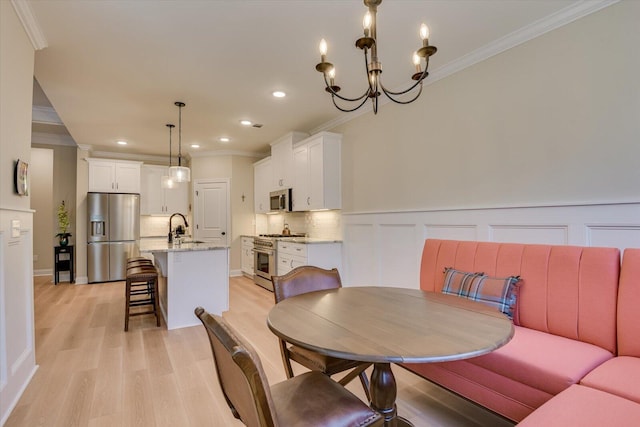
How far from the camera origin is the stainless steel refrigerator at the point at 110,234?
5.87 metres

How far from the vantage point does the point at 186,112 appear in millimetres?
4273

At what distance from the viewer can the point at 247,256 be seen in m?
6.39

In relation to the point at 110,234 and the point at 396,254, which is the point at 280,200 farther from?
the point at 110,234

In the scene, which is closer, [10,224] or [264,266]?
[10,224]

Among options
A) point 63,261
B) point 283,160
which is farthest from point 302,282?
point 63,261

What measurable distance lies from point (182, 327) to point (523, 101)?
154 inches

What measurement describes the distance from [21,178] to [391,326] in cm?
258

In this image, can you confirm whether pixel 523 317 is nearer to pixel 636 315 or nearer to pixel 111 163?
pixel 636 315

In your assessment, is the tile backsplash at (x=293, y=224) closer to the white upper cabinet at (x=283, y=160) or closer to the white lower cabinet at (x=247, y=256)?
the white lower cabinet at (x=247, y=256)

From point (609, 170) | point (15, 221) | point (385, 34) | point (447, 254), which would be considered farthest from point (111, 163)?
point (609, 170)

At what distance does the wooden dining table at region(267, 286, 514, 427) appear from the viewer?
3.54ft

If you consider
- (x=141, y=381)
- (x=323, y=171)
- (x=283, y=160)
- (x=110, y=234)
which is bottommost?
(x=141, y=381)

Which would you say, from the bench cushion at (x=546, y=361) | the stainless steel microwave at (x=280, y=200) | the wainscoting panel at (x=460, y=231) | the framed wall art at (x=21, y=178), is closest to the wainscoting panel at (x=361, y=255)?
the wainscoting panel at (x=460, y=231)

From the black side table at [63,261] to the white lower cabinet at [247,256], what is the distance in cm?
310
